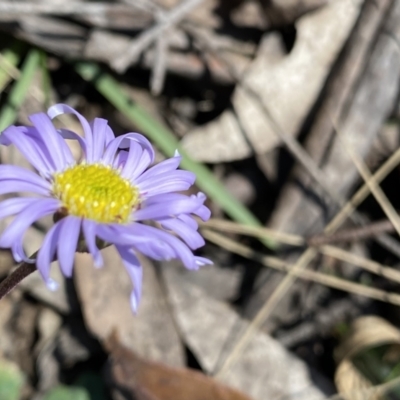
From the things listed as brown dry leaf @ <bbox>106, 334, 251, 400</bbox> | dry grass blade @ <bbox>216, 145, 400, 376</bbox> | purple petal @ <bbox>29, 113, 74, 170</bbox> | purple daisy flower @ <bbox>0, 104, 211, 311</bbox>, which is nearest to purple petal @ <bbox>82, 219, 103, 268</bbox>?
purple daisy flower @ <bbox>0, 104, 211, 311</bbox>

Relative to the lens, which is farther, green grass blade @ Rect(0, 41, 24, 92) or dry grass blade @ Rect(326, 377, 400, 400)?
green grass blade @ Rect(0, 41, 24, 92)

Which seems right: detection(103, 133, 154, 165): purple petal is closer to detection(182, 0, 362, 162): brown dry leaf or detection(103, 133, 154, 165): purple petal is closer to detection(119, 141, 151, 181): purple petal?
detection(119, 141, 151, 181): purple petal

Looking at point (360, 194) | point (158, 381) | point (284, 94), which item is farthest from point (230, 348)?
point (284, 94)

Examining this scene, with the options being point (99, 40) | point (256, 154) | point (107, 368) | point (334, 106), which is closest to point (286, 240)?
point (256, 154)

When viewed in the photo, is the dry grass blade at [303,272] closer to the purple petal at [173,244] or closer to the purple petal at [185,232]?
the purple petal at [185,232]

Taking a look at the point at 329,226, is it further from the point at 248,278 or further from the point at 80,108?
the point at 80,108

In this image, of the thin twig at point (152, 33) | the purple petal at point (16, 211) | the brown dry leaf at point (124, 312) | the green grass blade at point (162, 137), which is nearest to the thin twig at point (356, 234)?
the green grass blade at point (162, 137)

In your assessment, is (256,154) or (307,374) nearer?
(307,374)

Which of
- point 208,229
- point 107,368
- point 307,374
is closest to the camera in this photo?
point 107,368
